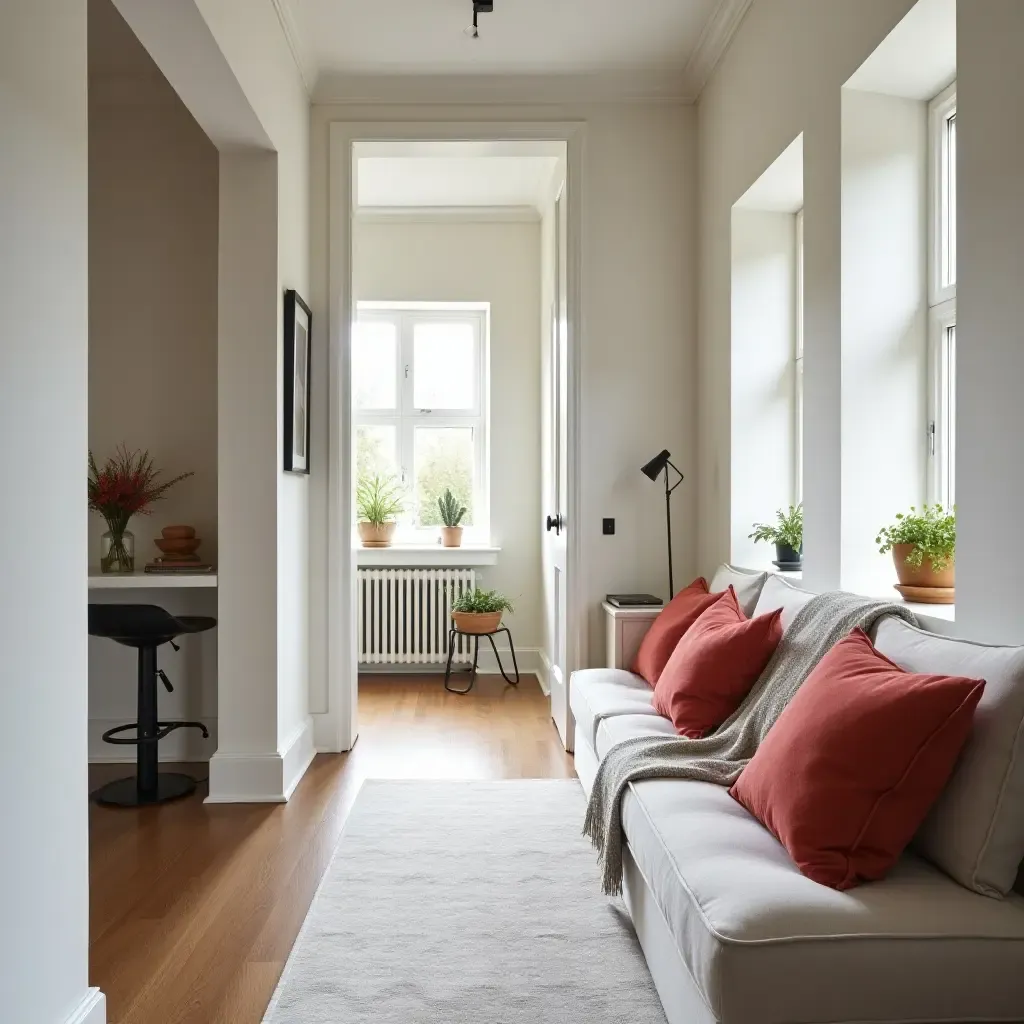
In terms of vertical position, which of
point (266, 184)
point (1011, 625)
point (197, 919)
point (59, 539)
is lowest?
point (197, 919)

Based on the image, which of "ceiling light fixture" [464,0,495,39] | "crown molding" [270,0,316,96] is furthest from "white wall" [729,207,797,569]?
"crown molding" [270,0,316,96]

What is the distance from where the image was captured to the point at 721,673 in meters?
2.61

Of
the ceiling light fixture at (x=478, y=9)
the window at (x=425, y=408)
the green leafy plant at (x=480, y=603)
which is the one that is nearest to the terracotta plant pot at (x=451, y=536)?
the window at (x=425, y=408)

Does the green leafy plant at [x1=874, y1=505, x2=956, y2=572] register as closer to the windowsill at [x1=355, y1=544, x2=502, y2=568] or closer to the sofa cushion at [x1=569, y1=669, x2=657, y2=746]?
the sofa cushion at [x1=569, y1=669, x2=657, y2=746]

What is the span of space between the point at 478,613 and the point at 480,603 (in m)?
0.07

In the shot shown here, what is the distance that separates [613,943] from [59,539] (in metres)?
1.59

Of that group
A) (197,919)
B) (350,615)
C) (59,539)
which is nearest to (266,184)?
(350,615)

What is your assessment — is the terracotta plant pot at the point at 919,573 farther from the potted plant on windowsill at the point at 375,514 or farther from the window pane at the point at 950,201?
the potted plant on windowsill at the point at 375,514

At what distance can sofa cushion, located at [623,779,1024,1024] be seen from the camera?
1.41 m

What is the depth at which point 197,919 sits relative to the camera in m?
2.48

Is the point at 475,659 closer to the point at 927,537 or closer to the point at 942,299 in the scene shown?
the point at 927,537

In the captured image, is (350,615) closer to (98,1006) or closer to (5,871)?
(98,1006)

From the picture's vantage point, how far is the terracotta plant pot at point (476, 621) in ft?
17.7

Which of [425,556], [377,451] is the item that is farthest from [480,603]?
[377,451]
